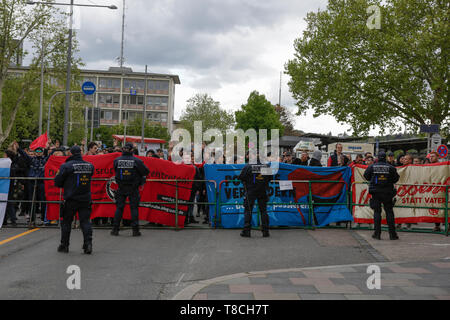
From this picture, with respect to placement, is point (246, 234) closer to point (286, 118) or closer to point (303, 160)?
point (303, 160)

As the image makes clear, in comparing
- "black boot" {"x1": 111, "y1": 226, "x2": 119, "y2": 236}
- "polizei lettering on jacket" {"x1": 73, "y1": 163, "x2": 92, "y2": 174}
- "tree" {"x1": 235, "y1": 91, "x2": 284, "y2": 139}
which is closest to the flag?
"black boot" {"x1": 111, "y1": 226, "x2": 119, "y2": 236}

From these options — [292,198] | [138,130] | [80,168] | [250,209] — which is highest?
[138,130]

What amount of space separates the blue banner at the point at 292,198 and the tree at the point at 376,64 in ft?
59.9

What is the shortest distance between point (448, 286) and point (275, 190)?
5.74 metres

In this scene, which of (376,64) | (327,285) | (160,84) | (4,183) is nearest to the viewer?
(327,285)

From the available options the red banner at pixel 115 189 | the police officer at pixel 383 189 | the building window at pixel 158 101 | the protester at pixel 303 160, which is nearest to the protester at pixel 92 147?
the red banner at pixel 115 189

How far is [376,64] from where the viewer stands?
3023 cm

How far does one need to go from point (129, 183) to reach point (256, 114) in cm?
5249

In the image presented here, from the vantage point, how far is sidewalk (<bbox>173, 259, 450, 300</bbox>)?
534 centimetres

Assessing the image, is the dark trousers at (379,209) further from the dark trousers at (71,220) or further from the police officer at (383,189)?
the dark trousers at (71,220)

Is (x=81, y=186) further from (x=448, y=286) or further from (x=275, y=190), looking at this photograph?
(x=448, y=286)

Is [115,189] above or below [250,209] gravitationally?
above

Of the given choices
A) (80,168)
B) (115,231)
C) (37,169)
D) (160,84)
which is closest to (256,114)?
(160,84)
